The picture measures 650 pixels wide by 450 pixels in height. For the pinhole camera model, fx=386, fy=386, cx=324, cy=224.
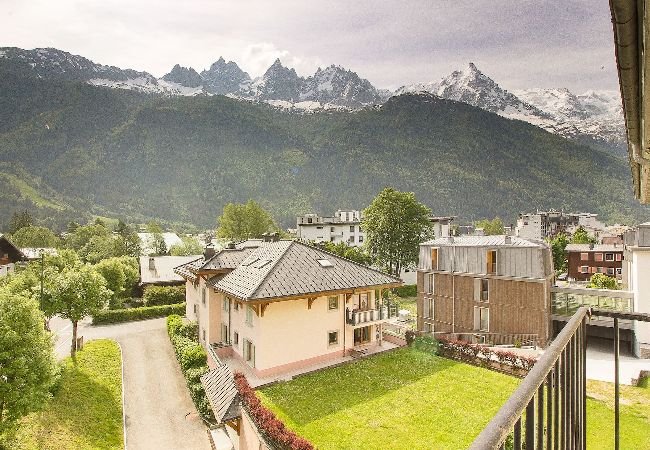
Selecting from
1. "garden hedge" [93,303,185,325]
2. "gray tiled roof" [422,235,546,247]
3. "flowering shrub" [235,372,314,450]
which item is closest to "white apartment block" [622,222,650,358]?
"gray tiled roof" [422,235,546,247]

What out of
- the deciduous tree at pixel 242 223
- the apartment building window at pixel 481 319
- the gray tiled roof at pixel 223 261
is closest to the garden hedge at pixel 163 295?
the gray tiled roof at pixel 223 261

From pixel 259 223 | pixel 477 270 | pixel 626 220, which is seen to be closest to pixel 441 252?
pixel 477 270

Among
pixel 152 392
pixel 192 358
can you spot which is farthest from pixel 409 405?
pixel 152 392

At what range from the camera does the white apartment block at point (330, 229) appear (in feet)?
285

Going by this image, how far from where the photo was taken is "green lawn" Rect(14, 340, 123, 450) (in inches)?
712

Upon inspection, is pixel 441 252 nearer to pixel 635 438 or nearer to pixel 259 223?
pixel 635 438

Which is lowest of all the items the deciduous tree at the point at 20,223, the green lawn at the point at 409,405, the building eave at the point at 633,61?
the green lawn at the point at 409,405

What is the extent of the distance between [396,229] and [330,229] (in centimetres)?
3224

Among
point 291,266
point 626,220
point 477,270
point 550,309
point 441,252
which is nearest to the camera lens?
point 291,266

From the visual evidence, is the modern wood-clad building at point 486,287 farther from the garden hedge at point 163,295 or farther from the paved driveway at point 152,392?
the garden hedge at point 163,295

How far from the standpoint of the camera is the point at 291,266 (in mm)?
23984

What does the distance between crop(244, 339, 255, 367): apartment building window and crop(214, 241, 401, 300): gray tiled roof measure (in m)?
3.10

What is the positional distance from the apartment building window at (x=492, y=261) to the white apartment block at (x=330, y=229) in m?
54.4

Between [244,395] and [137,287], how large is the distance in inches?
1420
